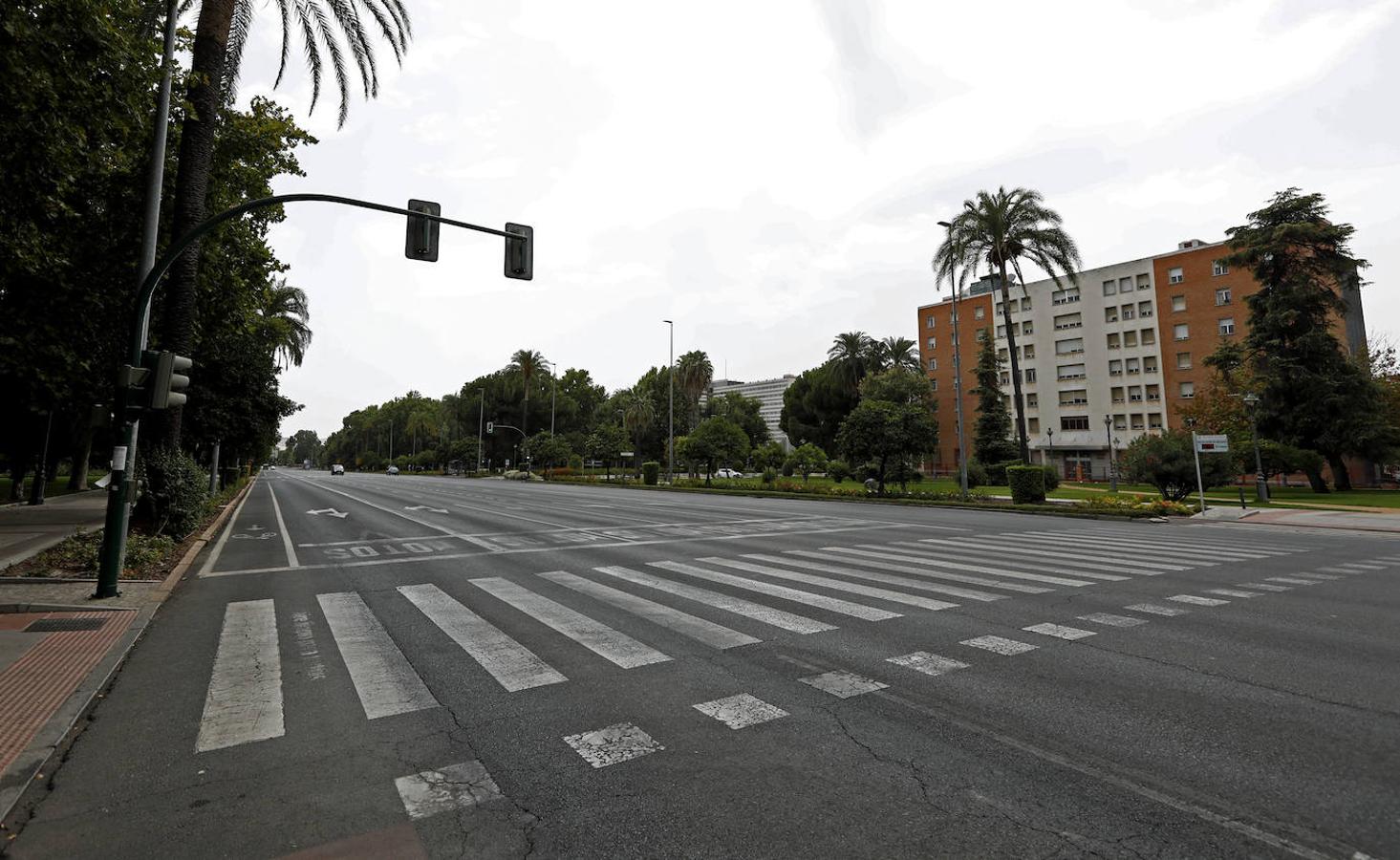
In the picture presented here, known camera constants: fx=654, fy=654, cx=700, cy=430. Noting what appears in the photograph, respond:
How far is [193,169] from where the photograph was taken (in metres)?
13.1

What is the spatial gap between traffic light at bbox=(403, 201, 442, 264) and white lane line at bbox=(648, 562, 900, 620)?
19.4 ft

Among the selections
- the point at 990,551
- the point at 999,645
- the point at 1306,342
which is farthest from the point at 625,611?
the point at 1306,342

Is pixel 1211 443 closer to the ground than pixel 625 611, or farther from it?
farther from it

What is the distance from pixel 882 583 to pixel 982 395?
49705 mm

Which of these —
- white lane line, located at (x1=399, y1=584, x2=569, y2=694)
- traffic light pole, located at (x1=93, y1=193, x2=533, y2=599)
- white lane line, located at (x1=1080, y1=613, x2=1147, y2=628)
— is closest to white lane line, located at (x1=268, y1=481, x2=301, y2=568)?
traffic light pole, located at (x1=93, y1=193, x2=533, y2=599)

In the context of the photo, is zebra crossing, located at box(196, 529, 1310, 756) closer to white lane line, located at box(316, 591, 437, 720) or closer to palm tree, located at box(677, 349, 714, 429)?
white lane line, located at box(316, 591, 437, 720)

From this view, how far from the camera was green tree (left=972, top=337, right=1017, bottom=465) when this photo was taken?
51.1m

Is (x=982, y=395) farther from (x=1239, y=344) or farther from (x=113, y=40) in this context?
(x=113, y=40)

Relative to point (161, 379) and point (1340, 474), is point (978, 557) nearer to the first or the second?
point (161, 379)

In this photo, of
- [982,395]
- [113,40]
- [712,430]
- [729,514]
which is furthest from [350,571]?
[982,395]

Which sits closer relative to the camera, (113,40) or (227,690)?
(227,690)

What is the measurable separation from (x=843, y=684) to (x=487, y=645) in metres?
3.19

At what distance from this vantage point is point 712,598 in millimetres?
7934

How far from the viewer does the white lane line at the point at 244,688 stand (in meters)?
4.06
